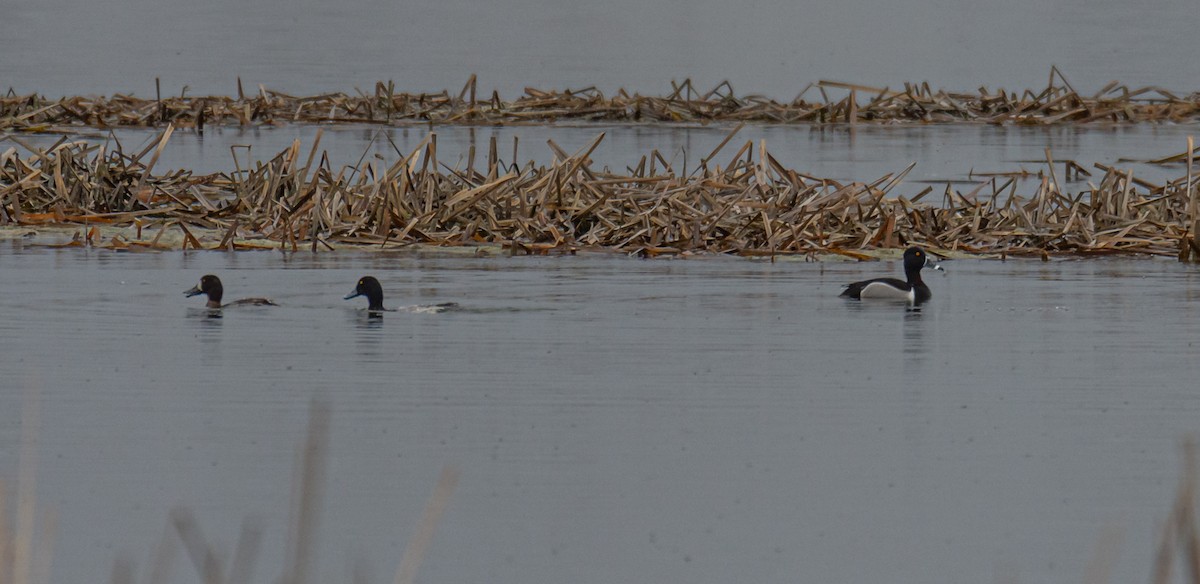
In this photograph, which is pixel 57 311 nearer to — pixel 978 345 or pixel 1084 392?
pixel 978 345

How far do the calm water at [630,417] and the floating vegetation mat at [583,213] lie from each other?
4.63 ft

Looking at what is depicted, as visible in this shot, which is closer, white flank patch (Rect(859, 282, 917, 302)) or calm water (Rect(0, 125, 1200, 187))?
white flank patch (Rect(859, 282, 917, 302))

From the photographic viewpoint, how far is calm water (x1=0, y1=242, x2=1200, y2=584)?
855 cm

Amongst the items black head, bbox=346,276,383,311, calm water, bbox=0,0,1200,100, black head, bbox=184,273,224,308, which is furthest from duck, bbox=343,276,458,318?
calm water, bbox=0,0,1200,100

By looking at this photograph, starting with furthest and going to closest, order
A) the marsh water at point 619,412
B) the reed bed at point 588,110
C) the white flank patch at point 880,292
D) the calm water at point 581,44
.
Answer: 1. the calm water at point 581,44
2. the reed bed at point 588,110
3. the white flank patch at point 880,292
4. the marsh water at point 619,412

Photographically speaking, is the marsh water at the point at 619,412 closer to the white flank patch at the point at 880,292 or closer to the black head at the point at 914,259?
the white flank patch at the point at 880,292

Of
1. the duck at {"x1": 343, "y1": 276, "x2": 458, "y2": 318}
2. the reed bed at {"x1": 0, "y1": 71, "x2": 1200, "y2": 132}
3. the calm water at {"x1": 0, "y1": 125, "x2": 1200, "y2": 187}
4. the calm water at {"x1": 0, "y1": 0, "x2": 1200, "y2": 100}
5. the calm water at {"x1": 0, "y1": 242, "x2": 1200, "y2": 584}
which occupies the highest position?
the calm water at {"x1": 0, "y1": 0, "x2": 1200, "y2": 100}

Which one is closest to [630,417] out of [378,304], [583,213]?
[378,304]

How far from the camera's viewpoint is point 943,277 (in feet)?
60.8

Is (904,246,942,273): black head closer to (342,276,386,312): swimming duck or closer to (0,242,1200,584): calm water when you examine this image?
(0,242,1200,584): calm water

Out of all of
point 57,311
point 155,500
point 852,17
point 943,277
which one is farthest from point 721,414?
point 852,17

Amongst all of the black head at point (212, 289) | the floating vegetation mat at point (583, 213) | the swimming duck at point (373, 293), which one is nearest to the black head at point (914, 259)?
the floating vegetation mat at point (583, 213)

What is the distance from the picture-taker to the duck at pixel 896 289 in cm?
1656

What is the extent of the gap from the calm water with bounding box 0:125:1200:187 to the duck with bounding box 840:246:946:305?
755 cm
